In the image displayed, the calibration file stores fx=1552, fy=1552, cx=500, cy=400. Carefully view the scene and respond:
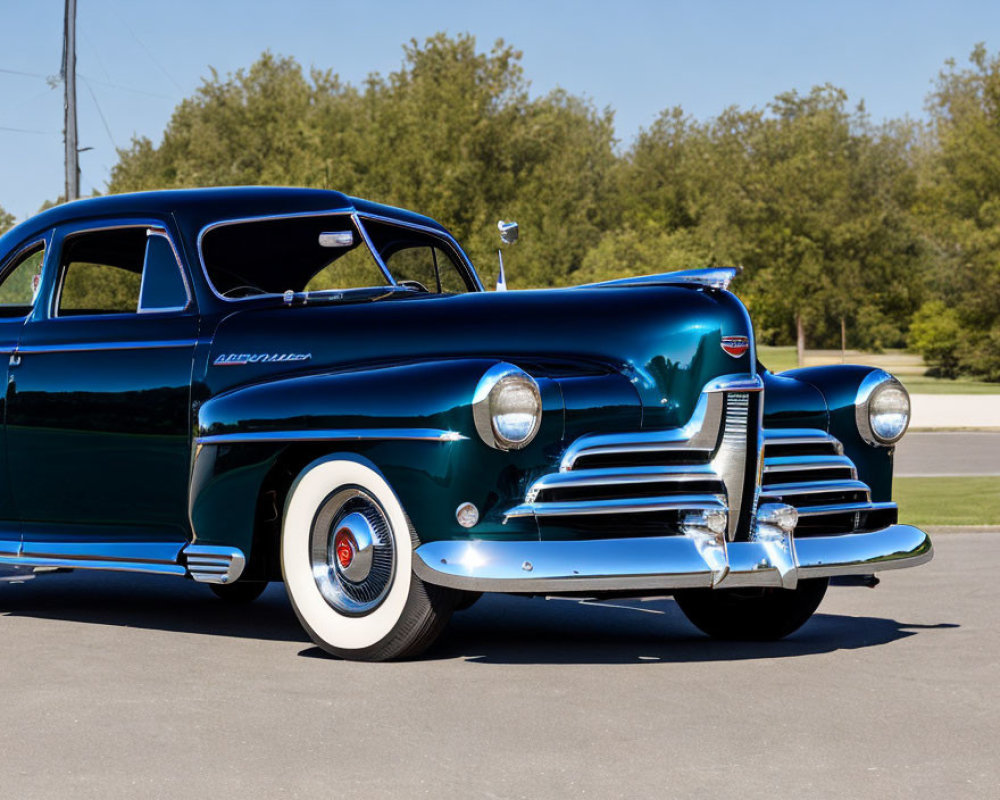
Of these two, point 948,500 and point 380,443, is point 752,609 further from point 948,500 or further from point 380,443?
point 948,500

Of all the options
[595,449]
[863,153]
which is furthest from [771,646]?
[863,153]

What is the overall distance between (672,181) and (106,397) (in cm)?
8575

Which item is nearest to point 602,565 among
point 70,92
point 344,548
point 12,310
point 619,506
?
point 619,506

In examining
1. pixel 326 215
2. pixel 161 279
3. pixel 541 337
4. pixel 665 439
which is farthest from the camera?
pixel 326 215

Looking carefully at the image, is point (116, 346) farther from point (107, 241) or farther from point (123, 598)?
point (123, 598)

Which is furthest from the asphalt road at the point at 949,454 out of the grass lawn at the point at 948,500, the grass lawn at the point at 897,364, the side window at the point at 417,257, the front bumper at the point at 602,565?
the grass lawn at the point at 897,364

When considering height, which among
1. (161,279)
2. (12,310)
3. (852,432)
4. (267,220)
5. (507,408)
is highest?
(267,220)

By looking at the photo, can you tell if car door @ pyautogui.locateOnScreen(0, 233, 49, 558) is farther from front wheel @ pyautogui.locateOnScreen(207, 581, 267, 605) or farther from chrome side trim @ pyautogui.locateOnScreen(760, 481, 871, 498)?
chrome side trim @ pyautogui.locateOnScreen(760, 481, 871, 498)

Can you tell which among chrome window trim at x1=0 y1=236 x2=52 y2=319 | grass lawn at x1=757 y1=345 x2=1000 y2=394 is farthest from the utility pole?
grass lawn at x1=757 y1=345 x2=1000 y2=394

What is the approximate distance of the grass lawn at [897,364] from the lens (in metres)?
Result: 54.0

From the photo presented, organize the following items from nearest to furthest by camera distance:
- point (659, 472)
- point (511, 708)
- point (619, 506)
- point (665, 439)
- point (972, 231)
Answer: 1. point (511, 708)
2. point (619, 506)
3. point (659, 472)
4. point (665, 439)
5. point (972, 231)

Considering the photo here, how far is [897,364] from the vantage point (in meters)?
73.1

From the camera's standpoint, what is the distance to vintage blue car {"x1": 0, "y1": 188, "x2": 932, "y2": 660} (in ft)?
19.8

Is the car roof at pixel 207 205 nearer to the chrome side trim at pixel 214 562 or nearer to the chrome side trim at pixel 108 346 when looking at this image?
the chrome side trim at pixel 108 346
